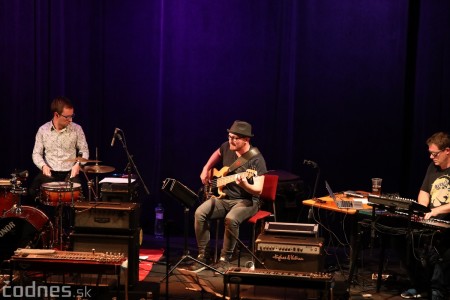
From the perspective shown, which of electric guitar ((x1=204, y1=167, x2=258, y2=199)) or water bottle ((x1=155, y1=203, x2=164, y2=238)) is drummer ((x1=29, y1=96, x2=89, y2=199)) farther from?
electric guitar ((x1=204, y1=167, x2=258, y2=199))

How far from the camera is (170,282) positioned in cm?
672

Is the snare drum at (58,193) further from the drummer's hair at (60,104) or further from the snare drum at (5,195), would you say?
the drummer's hair at (60,104)

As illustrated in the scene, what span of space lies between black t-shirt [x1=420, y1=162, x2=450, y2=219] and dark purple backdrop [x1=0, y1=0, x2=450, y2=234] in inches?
52.4

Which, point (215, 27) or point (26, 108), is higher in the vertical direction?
point (215, 27)

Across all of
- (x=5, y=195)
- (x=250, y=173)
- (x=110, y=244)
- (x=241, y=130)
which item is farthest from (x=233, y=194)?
(x=5, y=195)

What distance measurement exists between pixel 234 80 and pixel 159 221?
2.03m

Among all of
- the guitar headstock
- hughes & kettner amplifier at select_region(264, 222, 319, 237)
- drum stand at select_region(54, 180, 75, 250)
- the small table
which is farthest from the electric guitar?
drum stand at select_region(54, 180, 75, 250)

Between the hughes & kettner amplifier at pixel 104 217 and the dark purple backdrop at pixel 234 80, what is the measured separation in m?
2.52

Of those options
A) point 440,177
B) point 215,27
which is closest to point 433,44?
point 440,177

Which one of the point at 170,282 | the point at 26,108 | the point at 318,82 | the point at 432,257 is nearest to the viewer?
the point at 432,257

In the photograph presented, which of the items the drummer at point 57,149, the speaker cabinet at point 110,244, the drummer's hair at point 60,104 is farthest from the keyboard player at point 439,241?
the drummer's hair at point 60,104

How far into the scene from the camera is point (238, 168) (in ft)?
24.0

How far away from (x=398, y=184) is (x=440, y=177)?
5.30 ft

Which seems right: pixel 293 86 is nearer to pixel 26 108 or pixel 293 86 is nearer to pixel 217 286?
pixel 217 286
